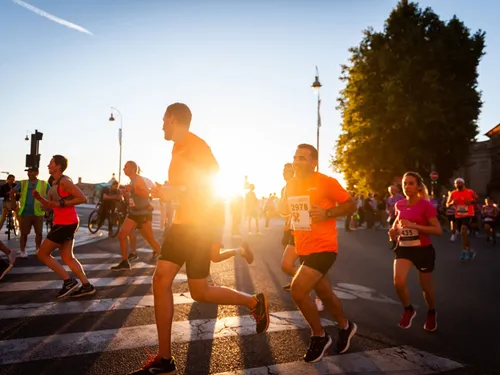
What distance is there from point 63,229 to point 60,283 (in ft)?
4.37

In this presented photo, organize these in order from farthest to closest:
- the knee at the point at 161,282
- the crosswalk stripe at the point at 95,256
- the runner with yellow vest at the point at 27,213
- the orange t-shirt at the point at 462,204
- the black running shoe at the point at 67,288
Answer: the orange t-shirt at the point at 462,204 < the crosswalk stripe at the point at 95,256 < the runner with yellow vest at the point at 27,213 < the black running shoe at the point at 67,288 < the knee at the point at 161,282

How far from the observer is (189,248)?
339 cm

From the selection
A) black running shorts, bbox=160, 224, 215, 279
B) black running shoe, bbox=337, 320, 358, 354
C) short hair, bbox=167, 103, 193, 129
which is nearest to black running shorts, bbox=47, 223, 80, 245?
black running shorts, bbox=160, 224, 215, 279

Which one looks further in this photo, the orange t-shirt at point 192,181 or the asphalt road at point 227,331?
the asphalt road at point 227,331

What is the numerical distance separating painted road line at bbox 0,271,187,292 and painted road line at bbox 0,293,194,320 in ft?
3.35

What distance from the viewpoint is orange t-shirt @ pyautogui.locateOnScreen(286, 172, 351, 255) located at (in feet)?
12.9

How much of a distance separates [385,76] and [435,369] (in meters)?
25.7

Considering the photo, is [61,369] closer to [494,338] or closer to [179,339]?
[179,339]

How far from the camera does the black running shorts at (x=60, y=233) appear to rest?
5.70 m

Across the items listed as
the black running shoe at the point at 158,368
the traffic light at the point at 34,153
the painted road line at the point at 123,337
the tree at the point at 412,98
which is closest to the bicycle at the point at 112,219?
the traffic light at the point at 34,153

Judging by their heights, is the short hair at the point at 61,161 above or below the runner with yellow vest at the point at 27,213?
above

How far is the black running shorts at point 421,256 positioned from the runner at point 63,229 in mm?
4015

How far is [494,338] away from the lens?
14.6ft

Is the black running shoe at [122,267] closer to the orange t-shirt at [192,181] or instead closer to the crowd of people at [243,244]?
the crowd of people at [243,244]
